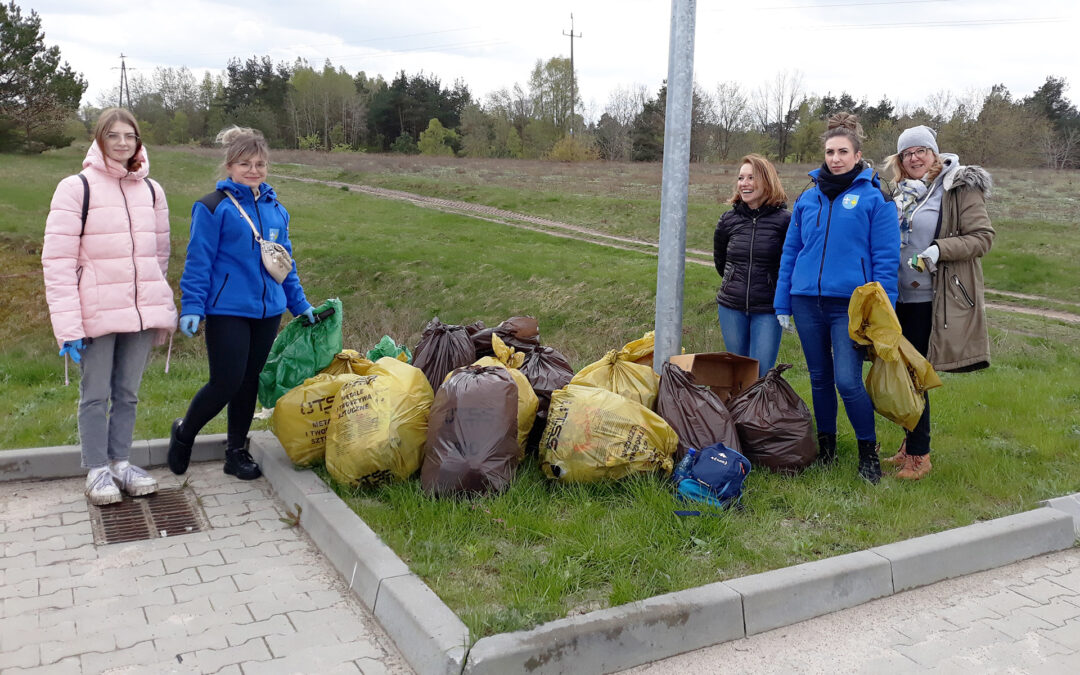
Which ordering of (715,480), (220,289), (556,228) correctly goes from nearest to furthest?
(715,480) → (220,289) → (556,228)

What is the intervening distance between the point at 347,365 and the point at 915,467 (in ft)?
10.7

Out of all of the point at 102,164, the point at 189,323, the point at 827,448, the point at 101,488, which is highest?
the point at 102,164

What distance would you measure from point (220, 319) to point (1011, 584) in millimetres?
3928

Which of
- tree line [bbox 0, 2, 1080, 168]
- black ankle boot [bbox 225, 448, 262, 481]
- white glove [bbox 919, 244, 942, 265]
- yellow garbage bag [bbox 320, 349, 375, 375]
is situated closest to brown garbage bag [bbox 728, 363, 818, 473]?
white glove [bbox 919, 244, 942, 265]

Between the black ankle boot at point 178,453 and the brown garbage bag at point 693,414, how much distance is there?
2.65 metres

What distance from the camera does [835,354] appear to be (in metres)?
4.51

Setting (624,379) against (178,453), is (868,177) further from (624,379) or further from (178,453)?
(178,453)

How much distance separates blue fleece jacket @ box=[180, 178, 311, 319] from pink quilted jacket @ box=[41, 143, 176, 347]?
18 cm

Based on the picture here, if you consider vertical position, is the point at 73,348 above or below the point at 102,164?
below

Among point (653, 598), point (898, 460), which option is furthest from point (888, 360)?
point (653, 598)

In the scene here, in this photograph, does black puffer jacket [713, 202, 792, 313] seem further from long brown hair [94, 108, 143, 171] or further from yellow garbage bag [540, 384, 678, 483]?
long brown hair [94, 108, 143, 171]

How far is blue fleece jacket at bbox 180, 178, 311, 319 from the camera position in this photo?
4199 millimetres

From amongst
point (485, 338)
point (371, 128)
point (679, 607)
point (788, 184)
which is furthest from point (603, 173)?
point (679, 607)

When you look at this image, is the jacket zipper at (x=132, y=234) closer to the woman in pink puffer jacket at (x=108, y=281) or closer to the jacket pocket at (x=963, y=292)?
the woman in pink puffer jacket at (x=108, y=281)
